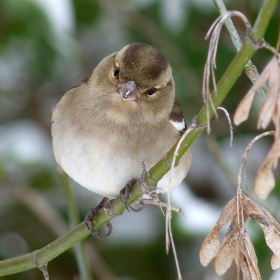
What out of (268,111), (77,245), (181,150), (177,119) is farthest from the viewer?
(177,119)

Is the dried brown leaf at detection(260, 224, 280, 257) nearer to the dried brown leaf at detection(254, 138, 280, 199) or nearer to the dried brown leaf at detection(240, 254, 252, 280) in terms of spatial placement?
the dried brown leaf at detection(240, 254, 252, 280)

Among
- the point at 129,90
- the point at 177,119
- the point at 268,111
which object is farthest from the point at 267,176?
the point at 177,119

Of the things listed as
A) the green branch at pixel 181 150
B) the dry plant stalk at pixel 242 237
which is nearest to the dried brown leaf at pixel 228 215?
the dry plant stalk at pixel 242 237

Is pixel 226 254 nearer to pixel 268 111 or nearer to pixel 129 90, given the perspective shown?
pixel 268 111

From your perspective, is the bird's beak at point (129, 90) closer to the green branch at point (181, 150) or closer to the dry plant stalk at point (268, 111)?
the green branch at point (181, 150)

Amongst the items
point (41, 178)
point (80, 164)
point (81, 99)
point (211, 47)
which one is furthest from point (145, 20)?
point (211, 47)

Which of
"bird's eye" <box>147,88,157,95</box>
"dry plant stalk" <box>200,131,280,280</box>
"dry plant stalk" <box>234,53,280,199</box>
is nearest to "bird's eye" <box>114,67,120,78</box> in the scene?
"bird's eye" <box>147,88,157,95</box>
